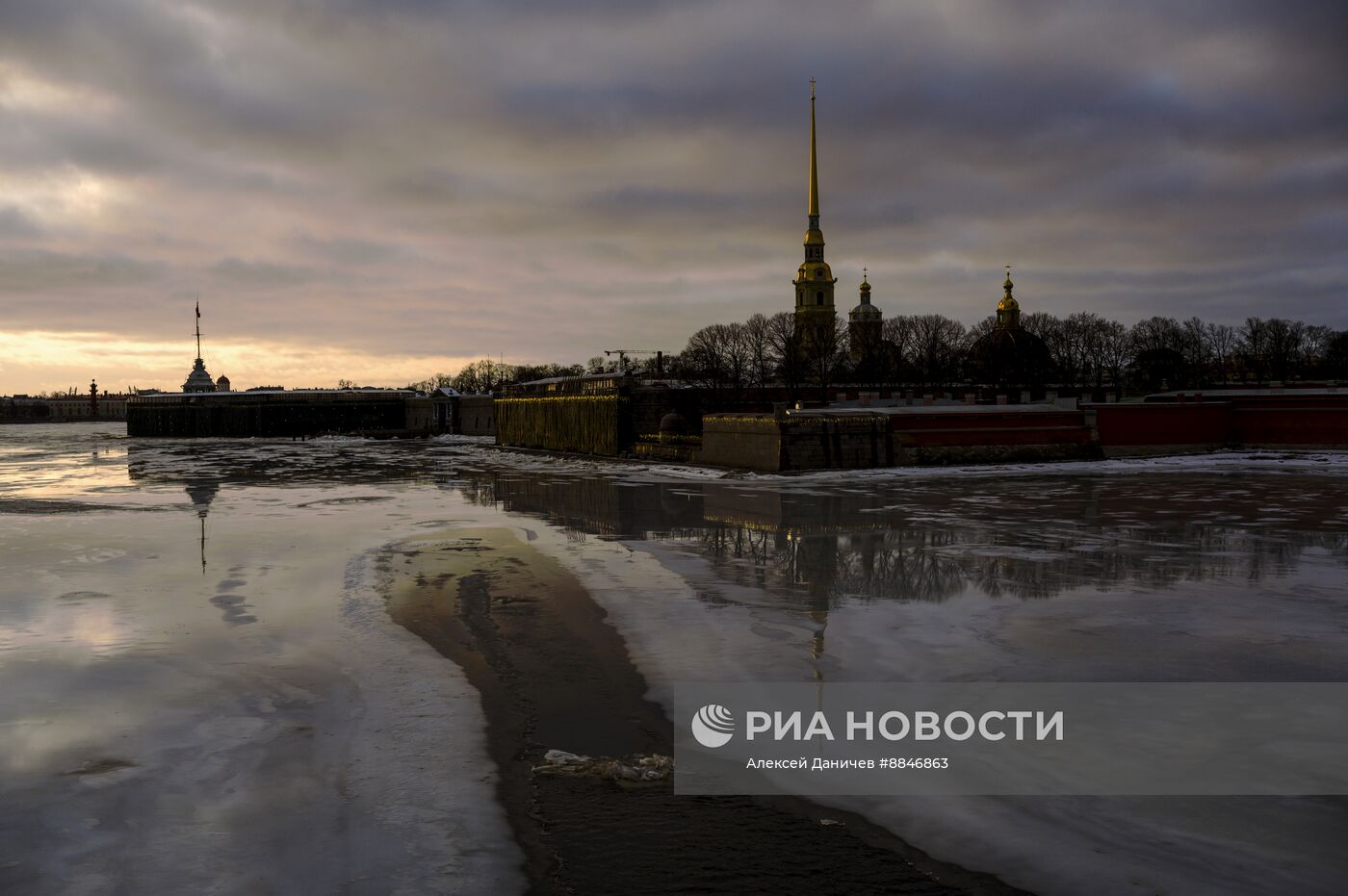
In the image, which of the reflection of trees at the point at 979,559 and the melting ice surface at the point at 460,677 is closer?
the melting ice surface at the point at 460,677

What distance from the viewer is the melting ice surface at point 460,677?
6.13 meters

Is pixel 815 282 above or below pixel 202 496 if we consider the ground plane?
above

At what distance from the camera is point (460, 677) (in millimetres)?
9875

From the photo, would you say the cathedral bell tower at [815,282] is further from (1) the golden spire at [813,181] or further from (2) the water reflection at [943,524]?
(2) the water reflection at [943,524]

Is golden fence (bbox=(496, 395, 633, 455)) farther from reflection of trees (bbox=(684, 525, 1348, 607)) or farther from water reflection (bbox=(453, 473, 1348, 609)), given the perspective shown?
reflection of trees (bbox=(684, 525, 1348, 607))

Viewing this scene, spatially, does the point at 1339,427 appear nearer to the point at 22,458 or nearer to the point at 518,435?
the point at 518,435

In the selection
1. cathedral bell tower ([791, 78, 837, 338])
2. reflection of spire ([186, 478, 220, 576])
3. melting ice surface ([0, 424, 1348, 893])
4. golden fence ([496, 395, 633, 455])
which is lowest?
melting ice surface ([0, 424, 1348, 893])

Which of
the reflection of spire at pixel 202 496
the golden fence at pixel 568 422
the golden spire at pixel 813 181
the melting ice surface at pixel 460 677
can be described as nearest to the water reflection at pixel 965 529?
the melting ice surface at pixel 460 677

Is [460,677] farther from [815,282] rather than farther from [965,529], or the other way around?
[815,282]

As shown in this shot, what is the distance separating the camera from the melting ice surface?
6.13 meters

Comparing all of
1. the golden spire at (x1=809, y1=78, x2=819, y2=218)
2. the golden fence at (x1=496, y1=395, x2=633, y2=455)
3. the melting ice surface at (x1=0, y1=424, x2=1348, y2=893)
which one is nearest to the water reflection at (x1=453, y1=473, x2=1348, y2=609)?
the melting ice surface at (x1=0, y1=424, x2=1348, y2=893)

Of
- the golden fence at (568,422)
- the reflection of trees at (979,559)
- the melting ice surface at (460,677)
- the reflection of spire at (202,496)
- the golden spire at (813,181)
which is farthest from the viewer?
the golden spire at (813,181)

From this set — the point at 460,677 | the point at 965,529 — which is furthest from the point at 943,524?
the point at 460,677

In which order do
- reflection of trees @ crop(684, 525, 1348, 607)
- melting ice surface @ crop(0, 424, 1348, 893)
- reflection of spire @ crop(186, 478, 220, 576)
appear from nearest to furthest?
melting ice surface @ crop(0, 424, 1348, 893) < reflection of trees @ crop(684, 525, 1348, 607) < reflection of spire @ crop(186, 478, 220, 576)
